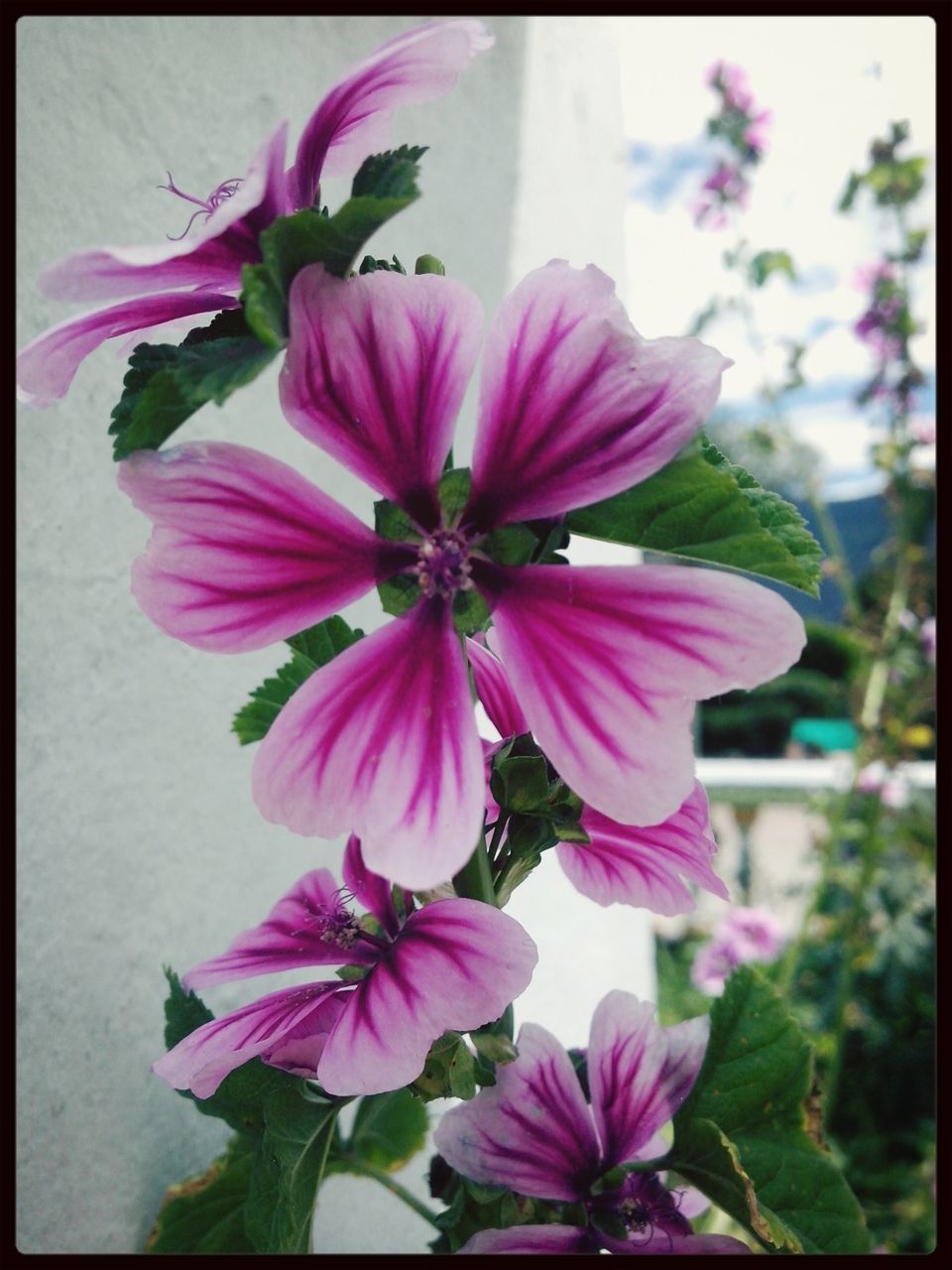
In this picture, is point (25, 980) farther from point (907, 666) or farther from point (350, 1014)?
point (907, 666)

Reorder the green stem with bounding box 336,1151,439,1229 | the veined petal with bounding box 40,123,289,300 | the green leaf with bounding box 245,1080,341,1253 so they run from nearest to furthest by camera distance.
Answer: the veined petal with bounding box 40,123,289,300 < the green leaf with bounding box 245,1080,341,1253 < the green stem with bounding box 336,1151,439,1229

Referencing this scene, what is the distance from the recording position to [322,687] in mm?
288

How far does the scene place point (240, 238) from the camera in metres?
0.29

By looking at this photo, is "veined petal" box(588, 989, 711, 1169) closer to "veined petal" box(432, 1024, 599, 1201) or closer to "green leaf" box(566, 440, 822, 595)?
"veined petal" box(432, 1024, 599, 1201)

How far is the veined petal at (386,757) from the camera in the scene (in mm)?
259

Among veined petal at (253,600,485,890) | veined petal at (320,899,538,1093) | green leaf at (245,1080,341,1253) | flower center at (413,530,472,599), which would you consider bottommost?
green leaf at (245,1080,341,1253)

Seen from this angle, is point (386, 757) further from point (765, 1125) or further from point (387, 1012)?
point (765, 1125)

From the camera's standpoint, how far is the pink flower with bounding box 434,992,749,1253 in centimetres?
38

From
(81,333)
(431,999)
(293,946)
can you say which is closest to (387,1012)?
(431,999)

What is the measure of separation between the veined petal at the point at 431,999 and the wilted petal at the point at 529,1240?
0.12 m

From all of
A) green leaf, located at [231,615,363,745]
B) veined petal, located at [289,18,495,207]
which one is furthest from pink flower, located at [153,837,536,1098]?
veined petal, located at [289,18,495,207]

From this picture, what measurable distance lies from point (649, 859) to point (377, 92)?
0.29m

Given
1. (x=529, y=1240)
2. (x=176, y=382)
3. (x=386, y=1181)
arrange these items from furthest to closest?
(x=386, y=1181) < (x=529, y=1240) < (x=176, y=382)

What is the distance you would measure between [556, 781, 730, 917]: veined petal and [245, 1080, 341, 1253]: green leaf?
135mm
